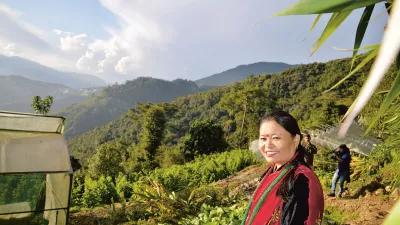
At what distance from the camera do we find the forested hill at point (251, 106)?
33.2 meters

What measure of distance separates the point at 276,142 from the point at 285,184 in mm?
199

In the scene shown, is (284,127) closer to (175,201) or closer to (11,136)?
(11,136)

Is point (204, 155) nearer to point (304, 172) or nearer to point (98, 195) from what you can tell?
point (98, 195)

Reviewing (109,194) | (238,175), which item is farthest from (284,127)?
(238,175)

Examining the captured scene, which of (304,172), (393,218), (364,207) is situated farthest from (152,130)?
(393,218)

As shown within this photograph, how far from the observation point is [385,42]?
29 centimetres

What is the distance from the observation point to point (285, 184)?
2.03 metres

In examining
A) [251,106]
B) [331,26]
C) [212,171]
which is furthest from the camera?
[251,106]

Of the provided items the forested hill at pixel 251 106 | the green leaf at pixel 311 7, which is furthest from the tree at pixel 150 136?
the green leaf at pixel 311 7

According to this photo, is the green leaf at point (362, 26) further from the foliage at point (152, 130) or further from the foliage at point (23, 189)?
the foliage at point (152, 130)

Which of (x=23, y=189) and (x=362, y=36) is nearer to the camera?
(x=362, y=36)

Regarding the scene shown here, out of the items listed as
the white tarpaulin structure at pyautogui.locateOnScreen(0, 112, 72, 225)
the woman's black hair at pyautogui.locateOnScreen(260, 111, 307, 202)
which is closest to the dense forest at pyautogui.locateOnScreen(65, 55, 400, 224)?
the woman's black hair at pyautogui.locateOnScreen(260, 111, 307, 202)

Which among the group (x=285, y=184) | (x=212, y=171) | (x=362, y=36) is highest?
(x=362, y=36)

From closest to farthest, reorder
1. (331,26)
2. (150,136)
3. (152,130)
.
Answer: (331,26) < (150,136) < (152,130)
